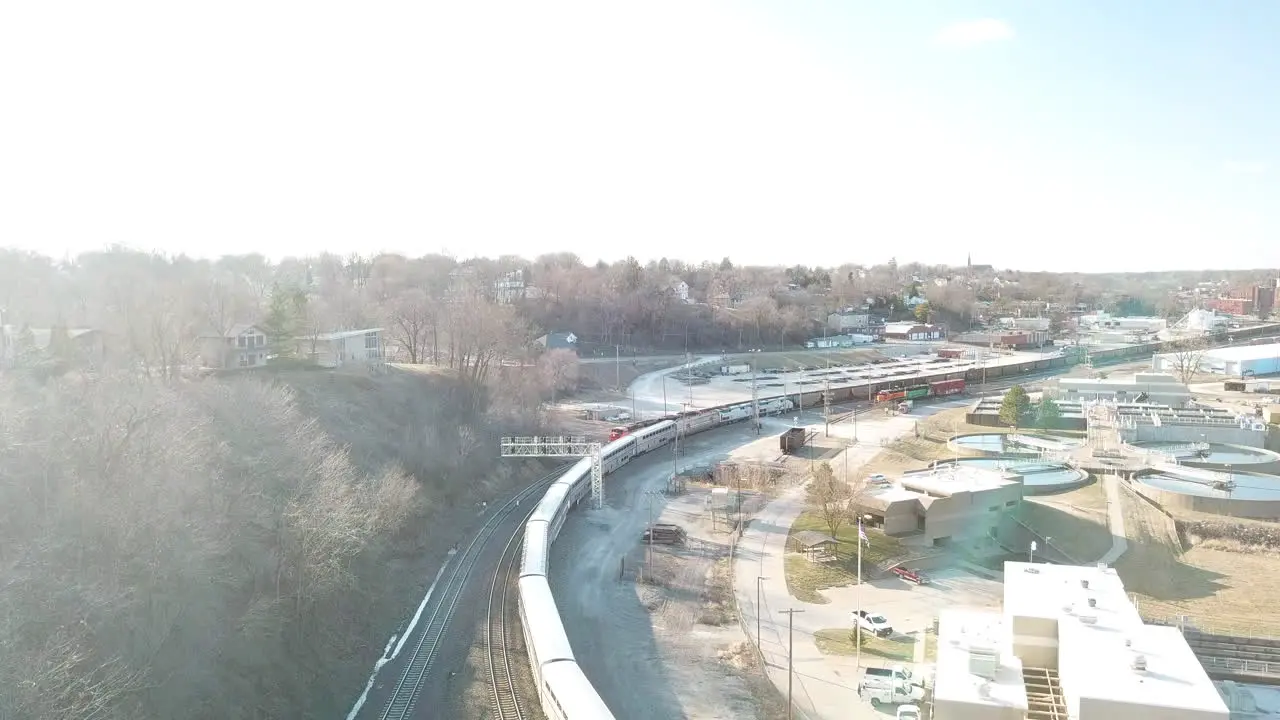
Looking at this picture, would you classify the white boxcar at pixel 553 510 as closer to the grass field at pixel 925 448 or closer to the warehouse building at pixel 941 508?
the warehouse building at pixel 941 508

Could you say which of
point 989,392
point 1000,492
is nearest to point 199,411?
point 1000,492

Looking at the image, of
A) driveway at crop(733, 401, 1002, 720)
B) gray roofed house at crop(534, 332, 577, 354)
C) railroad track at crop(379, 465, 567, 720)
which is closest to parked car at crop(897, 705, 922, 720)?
driveway at crop(733, 401, 1002, 720)

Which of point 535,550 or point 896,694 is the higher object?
point 535,550

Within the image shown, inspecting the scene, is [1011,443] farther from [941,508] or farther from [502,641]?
[502,641]

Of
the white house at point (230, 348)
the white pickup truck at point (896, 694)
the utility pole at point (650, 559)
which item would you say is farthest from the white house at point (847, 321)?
the white pickup truck at point (896, 694)

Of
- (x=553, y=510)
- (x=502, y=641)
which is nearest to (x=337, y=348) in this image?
(x=553, y=510)

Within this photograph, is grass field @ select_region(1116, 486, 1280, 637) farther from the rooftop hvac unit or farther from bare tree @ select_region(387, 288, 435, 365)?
bare tree @ select_region(387, 288, 435, 365)
